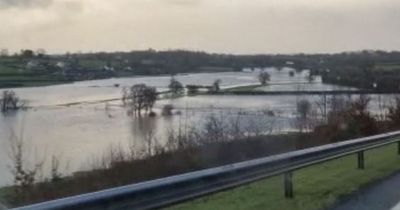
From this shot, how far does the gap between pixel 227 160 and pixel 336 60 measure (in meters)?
45.9

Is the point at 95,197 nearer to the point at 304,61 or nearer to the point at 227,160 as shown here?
the point at 227,160

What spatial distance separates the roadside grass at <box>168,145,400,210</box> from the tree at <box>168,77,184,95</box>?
7905 centimetres

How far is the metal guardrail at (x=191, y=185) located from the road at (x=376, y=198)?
2.52 feet

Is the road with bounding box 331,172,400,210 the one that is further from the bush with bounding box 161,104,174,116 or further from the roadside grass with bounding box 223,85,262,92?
the roadside grass with bounding box 223,85,262,92

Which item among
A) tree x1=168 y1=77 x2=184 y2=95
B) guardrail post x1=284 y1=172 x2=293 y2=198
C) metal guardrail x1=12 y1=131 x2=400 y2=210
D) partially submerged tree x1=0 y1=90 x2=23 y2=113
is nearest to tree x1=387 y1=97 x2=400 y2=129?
metal guardrail x1=12 y1=131 x2=400 y2=210

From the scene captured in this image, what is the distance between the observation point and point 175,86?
319 ft

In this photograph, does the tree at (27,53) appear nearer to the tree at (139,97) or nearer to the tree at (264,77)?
the tree at (139,97)

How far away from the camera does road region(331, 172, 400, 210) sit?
9.81 m

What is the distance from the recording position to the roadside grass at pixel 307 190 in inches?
391

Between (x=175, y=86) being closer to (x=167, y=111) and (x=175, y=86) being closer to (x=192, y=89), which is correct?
(x=192, y=89)

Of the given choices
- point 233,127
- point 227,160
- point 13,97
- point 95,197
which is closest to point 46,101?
point 13,97

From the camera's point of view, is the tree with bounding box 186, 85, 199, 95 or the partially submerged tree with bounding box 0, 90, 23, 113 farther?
the tree with bounding box 186, 85, 199, 95

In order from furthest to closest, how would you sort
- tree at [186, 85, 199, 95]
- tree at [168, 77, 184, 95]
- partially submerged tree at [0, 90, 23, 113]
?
1. tree at [186, 85, 199, 95]
2. tree at [168, 77, 184, 95]
3. partially submerged tree at [0, 90, 23, 113]

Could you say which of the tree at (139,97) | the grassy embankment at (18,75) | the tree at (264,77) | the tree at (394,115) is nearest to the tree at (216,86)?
the tree at (264,77)
